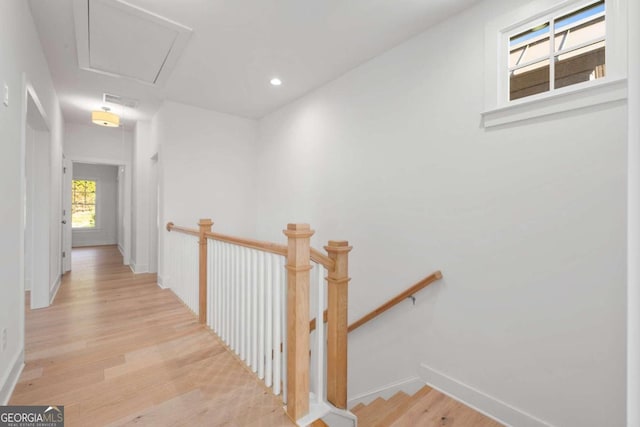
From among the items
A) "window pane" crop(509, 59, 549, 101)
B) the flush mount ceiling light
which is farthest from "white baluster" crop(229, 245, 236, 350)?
the flush mount ceiling light

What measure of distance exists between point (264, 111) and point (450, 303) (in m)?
3.72

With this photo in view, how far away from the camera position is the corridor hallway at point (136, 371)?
162 centimetres

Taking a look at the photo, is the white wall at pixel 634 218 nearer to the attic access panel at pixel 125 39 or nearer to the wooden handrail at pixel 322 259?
the wooden handrail at pixel 322 259

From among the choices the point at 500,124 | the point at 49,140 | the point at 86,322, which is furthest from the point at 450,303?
the point at 49,140

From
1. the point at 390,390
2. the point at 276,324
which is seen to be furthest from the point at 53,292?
the point at 390,390

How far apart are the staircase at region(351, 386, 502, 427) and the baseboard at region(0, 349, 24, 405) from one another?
7.44 feet

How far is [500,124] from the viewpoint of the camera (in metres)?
2.02

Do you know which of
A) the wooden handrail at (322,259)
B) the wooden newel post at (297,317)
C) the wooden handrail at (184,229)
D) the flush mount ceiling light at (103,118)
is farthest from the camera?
the flush mount ceiling light at (103,118)

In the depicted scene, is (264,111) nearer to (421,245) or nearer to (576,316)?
(421,245)

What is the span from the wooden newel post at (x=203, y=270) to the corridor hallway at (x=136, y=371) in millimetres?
136

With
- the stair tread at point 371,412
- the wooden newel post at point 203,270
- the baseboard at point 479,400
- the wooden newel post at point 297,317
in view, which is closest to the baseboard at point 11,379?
the wooden newel post at point 203,270

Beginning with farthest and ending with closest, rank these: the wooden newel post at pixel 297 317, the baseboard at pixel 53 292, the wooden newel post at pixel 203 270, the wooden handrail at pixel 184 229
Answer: the baseboard at pixel 53 292 < the wooden handrail at pixel 184 229 < the wooden newel post at pixel 203 270 < the wooden newel post at pixel 297 317

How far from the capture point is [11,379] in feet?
5.94

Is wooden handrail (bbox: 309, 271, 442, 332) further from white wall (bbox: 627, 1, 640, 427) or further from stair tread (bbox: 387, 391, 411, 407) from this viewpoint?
white wall (bbox: 627, 1, 640, 427)
